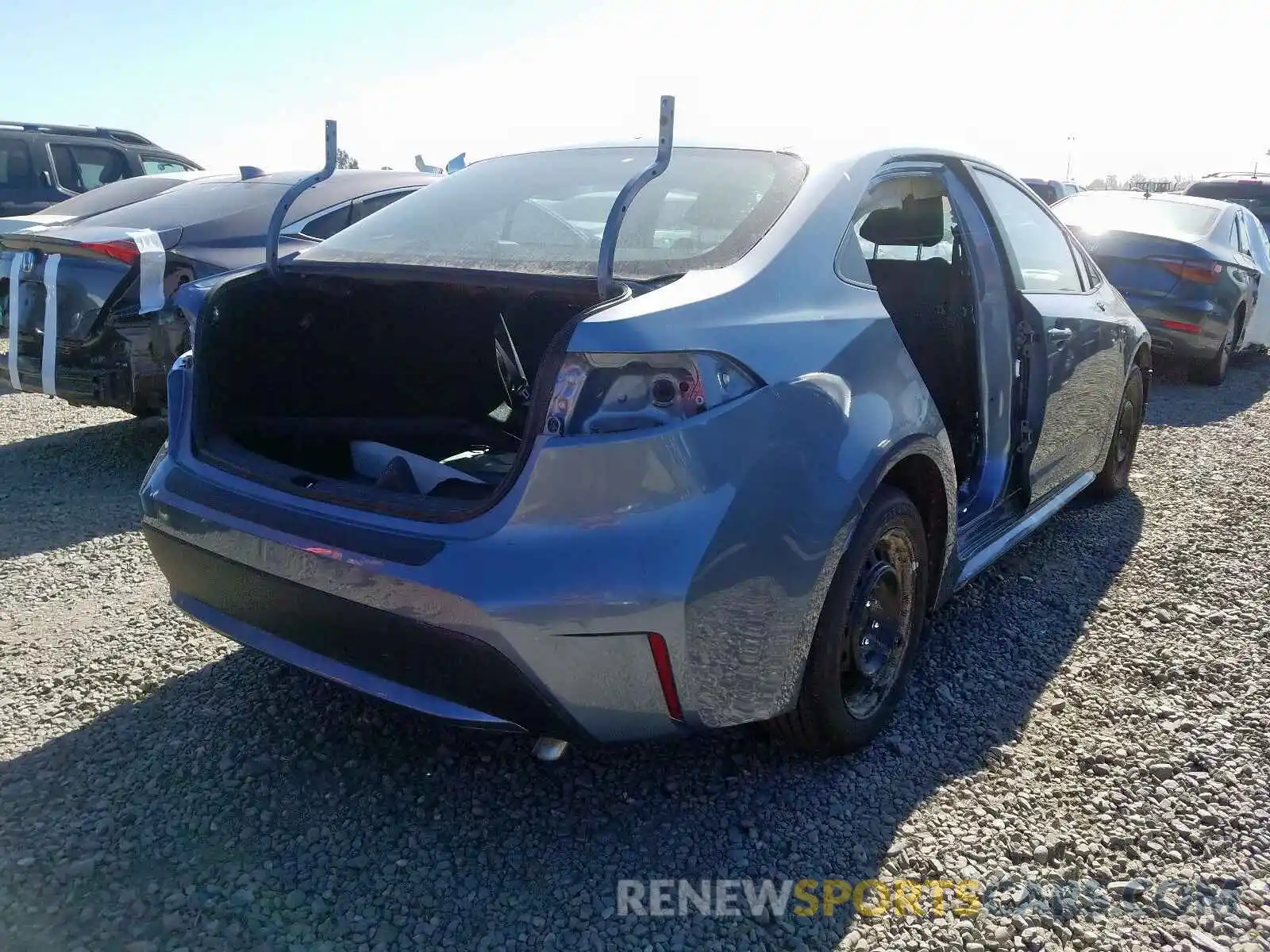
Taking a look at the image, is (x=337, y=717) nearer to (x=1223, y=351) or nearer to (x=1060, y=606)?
(x=1060, y=606)

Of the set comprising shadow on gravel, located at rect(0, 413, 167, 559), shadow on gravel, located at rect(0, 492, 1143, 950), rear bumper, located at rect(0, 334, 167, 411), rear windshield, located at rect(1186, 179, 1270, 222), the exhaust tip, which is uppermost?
rear windshield, located at rect(1186, 179, 1270, 222)

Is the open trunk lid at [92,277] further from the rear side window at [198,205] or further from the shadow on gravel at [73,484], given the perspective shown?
the shadow on gravel at [73,484]

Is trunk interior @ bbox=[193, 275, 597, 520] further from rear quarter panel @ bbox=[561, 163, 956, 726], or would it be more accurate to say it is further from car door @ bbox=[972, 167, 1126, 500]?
car door @ bbox=[972, 167, 1126, 500]

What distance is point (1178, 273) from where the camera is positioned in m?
7.45

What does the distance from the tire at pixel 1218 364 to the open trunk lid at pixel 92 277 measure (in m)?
7.28

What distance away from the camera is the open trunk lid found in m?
4.58

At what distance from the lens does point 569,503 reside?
191 centimetres

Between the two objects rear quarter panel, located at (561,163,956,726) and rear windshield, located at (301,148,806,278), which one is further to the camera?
rear windshield, located at (301,148,806,278)

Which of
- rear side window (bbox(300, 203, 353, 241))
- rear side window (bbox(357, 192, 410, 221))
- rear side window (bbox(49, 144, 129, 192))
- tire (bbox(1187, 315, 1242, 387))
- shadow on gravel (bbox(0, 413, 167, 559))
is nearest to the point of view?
shadow on gravel (bbox(0, 413, 167, 559))

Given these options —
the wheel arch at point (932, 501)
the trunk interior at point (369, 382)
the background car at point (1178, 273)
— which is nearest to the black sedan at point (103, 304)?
the trunk interior at point (369, 382)

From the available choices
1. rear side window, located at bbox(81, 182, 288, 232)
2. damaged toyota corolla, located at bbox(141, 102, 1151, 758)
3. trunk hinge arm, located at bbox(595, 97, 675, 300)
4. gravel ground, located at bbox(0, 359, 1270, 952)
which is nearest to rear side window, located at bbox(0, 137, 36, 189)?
rear side window, located at bbox(81, 182, 288, 232)

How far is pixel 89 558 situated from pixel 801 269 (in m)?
2.99

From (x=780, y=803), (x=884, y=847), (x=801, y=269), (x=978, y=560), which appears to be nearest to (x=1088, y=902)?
(x=884, y=847)

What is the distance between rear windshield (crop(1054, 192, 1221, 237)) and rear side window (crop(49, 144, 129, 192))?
9077mm
